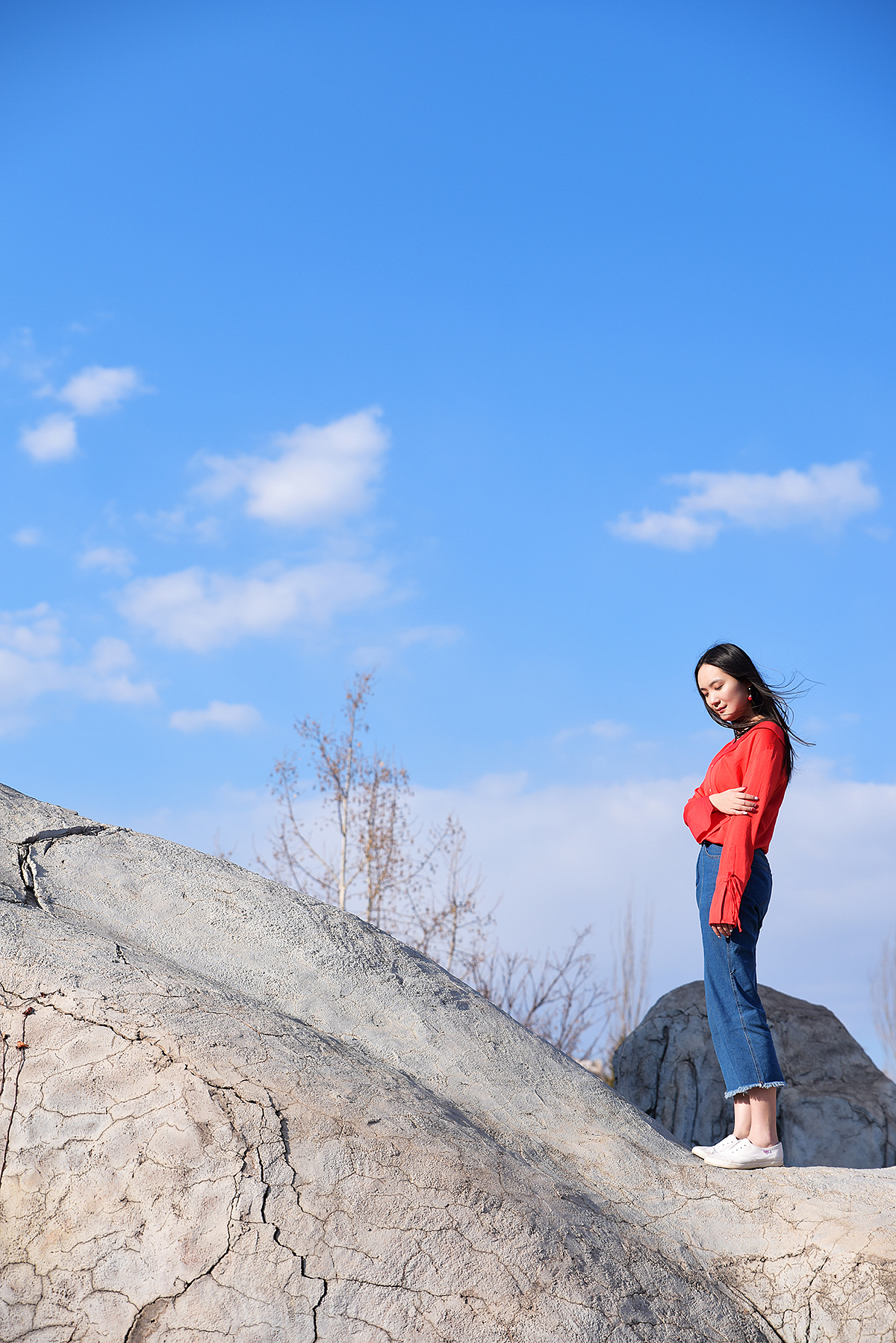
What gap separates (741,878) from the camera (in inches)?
134

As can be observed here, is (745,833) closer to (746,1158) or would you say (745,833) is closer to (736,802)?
(736,802)

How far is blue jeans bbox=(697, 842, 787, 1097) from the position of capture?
338 cm

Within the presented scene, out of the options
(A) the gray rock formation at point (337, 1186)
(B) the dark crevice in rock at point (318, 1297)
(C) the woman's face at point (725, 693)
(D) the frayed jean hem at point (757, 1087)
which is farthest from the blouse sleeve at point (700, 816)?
(B) the dark crevice in rock at point (318, 1297)

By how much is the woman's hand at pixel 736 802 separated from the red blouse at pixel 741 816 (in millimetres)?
16

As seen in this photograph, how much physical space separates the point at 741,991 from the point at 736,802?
64cm

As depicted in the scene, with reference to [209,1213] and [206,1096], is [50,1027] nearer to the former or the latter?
[206,1096]

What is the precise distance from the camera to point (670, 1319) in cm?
246

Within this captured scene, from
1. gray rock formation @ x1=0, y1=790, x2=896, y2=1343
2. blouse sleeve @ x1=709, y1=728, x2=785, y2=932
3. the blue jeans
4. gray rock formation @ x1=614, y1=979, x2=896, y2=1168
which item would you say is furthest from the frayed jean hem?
gray rock formation @ x1=614, y1=979, x2=896, y2=1168

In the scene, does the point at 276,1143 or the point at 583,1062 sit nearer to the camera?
the point at 276,1143

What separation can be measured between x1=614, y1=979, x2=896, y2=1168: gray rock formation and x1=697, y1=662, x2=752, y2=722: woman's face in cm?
227

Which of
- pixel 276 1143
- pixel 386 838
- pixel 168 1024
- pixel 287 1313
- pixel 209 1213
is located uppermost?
pixel 386 838

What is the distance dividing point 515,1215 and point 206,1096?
0.81m

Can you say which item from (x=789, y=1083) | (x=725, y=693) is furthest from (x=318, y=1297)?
(x=789, y=1083)

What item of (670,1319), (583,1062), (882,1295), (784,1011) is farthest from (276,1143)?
(583,1062)
